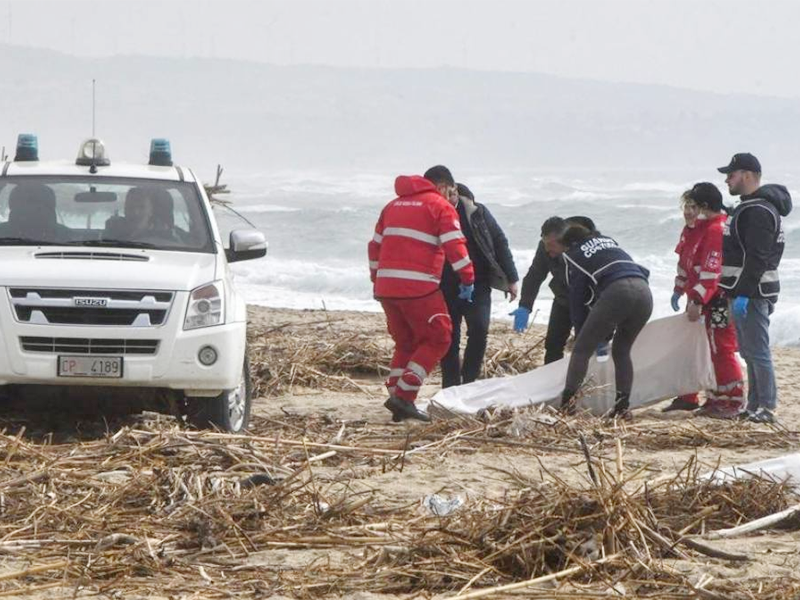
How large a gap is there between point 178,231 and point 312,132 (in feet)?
411

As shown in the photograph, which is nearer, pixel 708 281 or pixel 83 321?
pixel 83 321

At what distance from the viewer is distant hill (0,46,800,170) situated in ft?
393

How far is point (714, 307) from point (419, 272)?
2125 mm

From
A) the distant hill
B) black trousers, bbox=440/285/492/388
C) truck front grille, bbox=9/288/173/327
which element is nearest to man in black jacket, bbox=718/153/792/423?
black trousers, bbox=440/285/492/388

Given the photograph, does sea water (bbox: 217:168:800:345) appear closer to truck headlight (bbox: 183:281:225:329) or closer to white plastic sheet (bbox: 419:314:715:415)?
white plastic sheet (bbox: 419:314:715:415)

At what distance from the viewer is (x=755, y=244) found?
991 centimetres

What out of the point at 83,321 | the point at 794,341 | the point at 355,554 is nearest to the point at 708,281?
the point at 83,321

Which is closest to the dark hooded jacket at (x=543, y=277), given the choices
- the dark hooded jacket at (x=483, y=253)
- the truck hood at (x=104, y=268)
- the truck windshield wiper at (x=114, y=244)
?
the dark hooded jacket at (x=483, y=253)

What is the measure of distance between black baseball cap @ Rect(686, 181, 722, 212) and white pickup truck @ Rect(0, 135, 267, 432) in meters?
3.13

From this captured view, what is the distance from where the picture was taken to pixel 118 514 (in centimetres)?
633

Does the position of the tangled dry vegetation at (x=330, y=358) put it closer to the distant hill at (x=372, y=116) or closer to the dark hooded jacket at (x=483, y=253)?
the dark hooded jacket at (x=483, y=253)

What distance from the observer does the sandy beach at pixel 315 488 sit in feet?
17.8

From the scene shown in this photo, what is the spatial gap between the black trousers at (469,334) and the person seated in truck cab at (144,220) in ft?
7.66

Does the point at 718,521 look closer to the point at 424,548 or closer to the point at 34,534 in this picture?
the point at 424,548
